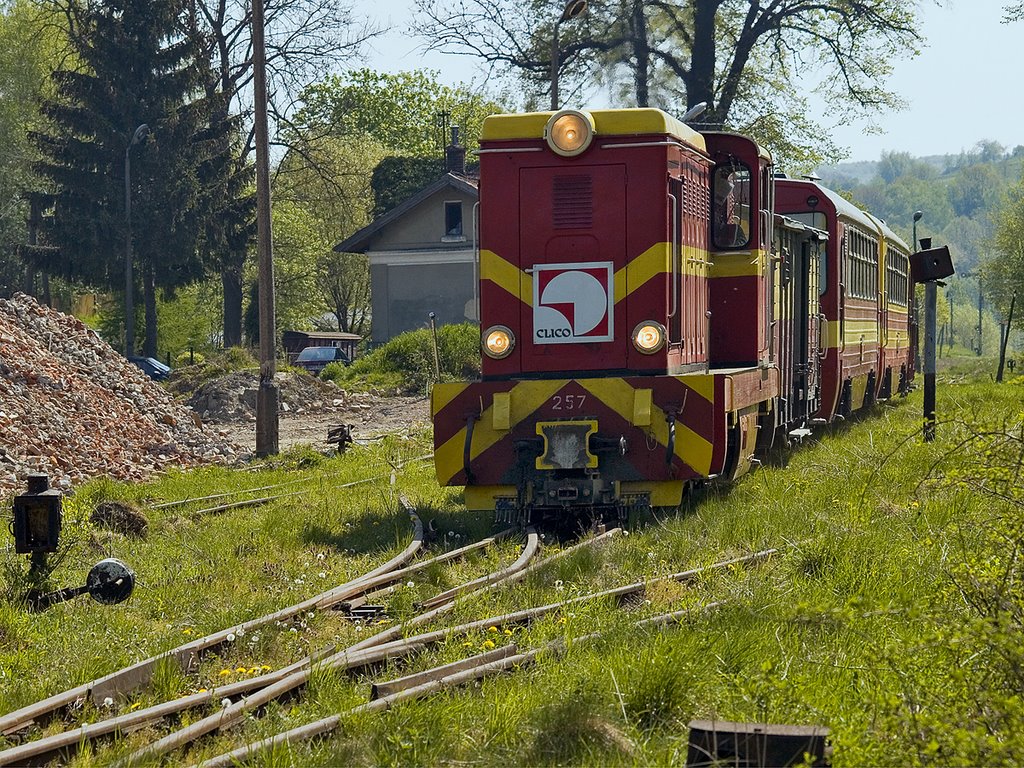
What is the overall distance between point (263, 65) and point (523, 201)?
29.4 feet

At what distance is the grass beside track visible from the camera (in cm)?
457

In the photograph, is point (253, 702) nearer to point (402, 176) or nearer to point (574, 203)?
point (574, 203)

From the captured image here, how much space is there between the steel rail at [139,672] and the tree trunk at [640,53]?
31353 millimetres

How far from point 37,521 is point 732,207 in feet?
20.7

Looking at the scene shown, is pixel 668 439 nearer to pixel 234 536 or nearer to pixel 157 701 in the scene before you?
pixel 234 536

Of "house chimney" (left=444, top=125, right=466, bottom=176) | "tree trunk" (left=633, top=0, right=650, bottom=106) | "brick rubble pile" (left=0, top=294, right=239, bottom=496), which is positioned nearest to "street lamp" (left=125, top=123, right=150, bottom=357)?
"house chimney" (left=444, top=125, right=466, bottom=176)

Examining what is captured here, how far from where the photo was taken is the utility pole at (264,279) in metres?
17.3

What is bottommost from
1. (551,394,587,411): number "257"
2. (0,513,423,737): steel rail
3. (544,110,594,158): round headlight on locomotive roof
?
(0,513,423,737): steel rail

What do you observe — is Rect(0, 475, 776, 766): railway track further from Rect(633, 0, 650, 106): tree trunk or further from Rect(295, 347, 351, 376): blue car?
Rect(295, 347, 351, 376): blue car

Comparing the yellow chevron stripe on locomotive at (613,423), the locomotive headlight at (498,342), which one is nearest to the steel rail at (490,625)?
the yellow chevron stripe on locomotive at (613,423)

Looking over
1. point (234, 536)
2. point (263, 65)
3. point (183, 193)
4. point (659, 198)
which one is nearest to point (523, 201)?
point (659, 198)

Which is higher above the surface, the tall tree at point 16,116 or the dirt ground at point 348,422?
the tall tree at point 16,116

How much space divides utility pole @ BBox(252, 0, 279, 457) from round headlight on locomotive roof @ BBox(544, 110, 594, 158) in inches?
326

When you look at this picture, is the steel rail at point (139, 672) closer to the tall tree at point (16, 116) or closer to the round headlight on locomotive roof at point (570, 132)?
the round headlight on locomotive roof at point (570, 132)
